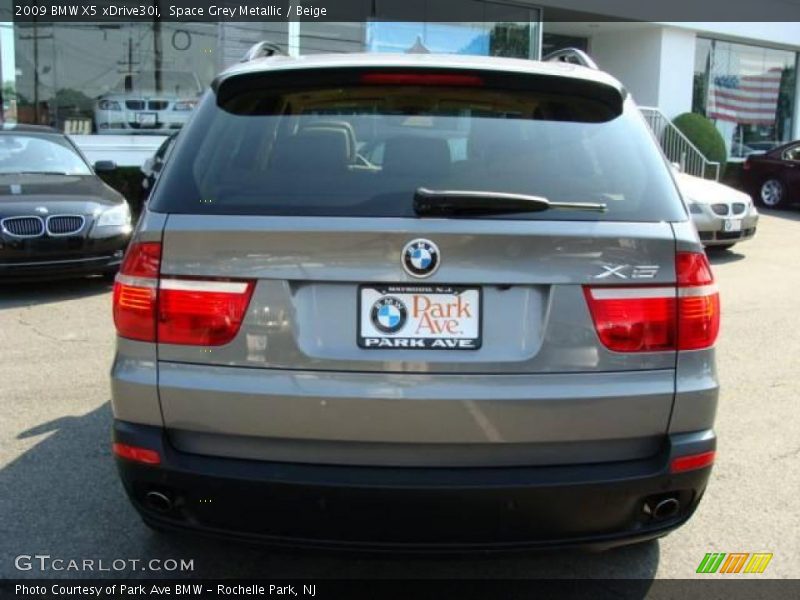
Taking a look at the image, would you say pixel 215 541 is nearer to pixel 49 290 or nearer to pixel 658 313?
pixel 658 313

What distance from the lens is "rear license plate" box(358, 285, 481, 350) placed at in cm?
231

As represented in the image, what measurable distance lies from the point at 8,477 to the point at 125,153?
37.8 ft

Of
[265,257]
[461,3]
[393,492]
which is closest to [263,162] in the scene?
[265,257]

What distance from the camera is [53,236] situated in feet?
24.1

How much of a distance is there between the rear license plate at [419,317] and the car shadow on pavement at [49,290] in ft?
19.2

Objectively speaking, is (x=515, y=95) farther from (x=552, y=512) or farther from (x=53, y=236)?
(x=53, y=236)

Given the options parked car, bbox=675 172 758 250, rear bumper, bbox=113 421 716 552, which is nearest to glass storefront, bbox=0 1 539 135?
parked car, bbox=675 172 758 250

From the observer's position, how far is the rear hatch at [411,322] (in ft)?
7.55

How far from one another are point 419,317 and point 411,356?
11cm

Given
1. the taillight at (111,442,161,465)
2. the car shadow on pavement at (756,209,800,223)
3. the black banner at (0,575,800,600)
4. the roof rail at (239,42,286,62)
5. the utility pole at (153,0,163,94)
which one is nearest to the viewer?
the taillight at (111,442,161,465)

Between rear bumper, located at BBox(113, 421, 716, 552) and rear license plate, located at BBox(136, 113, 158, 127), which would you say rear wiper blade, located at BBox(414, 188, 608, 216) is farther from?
rear license plate, located at BBox(136, 113, 158, 127)

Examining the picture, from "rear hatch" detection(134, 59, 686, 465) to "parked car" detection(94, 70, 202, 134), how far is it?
513 inches

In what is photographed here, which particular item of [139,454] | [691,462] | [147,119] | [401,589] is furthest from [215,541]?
[147,119]

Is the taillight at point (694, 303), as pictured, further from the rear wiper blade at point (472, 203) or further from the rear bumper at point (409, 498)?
the rear wiper blade at point (472, 203)
